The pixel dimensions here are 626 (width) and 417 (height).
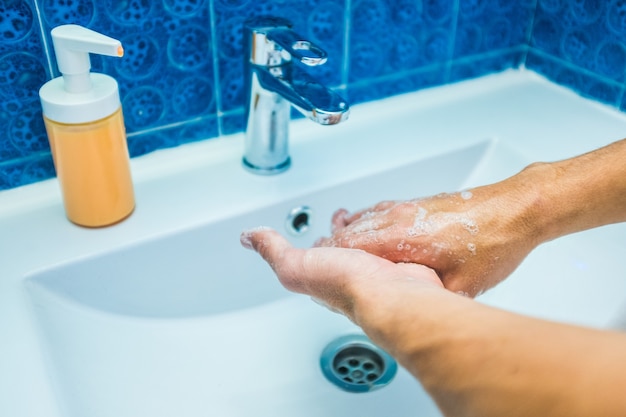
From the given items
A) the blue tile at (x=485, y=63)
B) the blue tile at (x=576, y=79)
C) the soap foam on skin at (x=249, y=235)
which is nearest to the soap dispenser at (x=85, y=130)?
the soap foam on skin at (x=249, y=235)

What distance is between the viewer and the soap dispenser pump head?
469 mm

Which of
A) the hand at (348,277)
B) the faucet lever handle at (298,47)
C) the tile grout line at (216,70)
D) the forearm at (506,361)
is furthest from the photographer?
the tile grout line at (216,70)

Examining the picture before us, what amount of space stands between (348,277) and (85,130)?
25cm

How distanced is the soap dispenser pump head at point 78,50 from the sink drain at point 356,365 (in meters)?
0.34

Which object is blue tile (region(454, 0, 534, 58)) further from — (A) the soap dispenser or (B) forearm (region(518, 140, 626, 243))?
(A) the soap dispenser

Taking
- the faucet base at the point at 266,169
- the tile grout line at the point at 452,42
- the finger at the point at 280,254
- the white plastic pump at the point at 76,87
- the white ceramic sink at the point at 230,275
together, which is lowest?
the white ceramic sink at the point at 230,275

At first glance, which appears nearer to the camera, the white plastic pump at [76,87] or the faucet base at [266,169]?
the white plastic pump at [76,87]

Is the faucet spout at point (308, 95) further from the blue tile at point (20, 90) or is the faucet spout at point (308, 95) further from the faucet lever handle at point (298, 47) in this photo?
the blue tile at point (20, 90)

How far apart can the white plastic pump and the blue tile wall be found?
0.06 metres

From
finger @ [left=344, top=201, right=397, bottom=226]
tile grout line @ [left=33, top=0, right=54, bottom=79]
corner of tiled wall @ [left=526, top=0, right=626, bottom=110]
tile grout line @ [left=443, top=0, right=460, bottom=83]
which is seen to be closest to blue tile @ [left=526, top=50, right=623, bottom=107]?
corner of tiled wall @ [left=526, top=0, right=626, bottom=110]

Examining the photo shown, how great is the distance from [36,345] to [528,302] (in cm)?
46

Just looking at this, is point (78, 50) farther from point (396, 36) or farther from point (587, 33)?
point (587, 33)

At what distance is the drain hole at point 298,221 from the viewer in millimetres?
643

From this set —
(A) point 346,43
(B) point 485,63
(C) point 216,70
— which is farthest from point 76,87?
(B) point 485,63
